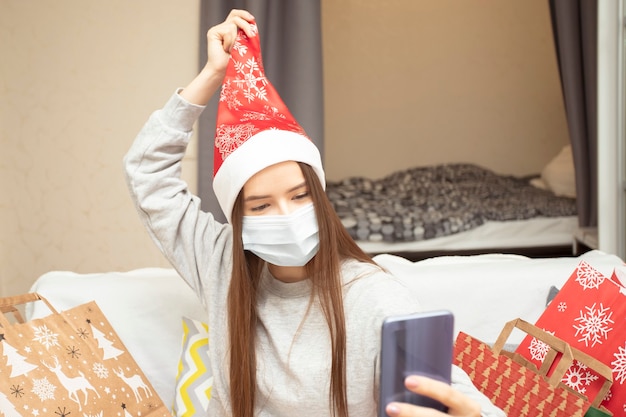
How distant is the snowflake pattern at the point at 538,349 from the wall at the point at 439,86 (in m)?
4.25

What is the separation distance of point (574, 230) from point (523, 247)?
299mm

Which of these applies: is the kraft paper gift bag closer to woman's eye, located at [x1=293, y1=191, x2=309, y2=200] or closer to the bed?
woman's eye, located at [x1=293, y1=191, x2=309, y2=200]

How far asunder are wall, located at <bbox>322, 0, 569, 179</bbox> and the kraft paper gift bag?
4250 mm

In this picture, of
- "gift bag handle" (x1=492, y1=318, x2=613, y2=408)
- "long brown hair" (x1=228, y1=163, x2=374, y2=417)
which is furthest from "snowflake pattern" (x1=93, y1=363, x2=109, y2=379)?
"gift bag handle" (x1=492, y1=318, x2=613, y2=408)

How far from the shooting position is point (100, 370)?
1.38 meters

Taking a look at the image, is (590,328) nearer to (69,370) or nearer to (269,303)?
(269,303)

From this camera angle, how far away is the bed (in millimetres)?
3746

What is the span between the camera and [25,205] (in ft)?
9.68

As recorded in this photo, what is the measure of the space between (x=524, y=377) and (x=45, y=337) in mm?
927

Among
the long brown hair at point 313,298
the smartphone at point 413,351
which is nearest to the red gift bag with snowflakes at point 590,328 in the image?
the long brown hair at point 313,298

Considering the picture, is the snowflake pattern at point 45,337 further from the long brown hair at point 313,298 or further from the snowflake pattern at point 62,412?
the long brown hair at point 313,298

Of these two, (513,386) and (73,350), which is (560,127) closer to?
(513,386)

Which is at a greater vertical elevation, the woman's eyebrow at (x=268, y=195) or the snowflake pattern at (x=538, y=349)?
the woman's eyebrow at (x=268, y=195)

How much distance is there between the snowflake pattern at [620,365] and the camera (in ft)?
4.33
